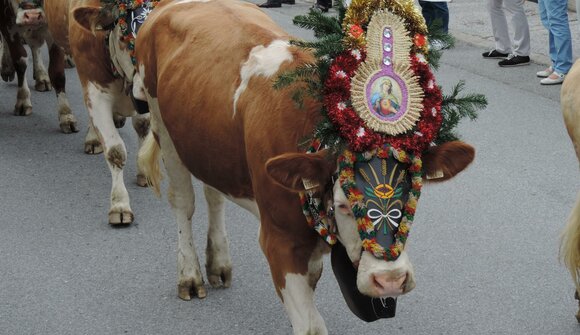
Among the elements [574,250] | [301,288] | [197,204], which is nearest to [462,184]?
[197,204]

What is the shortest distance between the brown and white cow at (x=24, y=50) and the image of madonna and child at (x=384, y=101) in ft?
16.4

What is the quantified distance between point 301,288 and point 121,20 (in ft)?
8.18

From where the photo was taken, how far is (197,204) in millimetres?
6871

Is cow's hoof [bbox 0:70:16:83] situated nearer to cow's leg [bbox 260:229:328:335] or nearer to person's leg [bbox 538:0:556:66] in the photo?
person's leg [bbox 538:0:556:66]

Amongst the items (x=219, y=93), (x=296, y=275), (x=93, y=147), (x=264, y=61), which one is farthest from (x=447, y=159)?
(x=93, y=147)

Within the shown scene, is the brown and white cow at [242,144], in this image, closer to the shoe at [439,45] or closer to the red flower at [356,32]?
the red flower at [356,32]

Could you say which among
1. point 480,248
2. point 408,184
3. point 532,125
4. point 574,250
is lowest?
point 532,125

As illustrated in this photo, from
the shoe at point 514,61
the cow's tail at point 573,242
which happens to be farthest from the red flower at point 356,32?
the shoe at point 514,61

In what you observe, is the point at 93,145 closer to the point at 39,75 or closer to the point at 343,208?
the point at 39,75

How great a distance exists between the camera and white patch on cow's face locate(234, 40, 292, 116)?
4180 mm

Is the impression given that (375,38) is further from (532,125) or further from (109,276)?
(532,125)

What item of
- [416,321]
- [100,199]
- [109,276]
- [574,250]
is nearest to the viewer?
[574,250]

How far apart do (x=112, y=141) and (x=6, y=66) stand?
3.60 m

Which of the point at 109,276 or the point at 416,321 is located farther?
the point at 109,276
